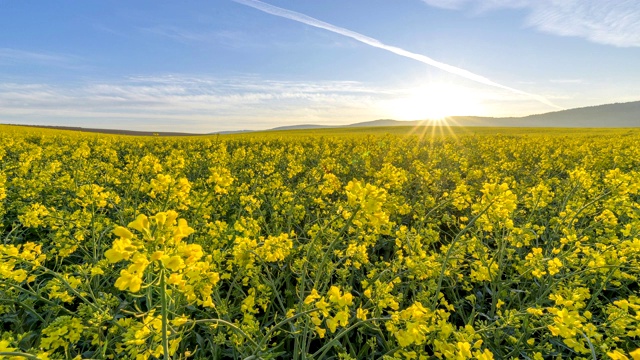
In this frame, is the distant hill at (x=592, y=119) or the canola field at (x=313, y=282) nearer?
the canola field at (x=313, y=282)

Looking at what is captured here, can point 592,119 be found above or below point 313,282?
above

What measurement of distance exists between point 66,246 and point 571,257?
4.55 m

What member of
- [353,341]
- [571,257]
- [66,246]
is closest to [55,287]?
[66,246]

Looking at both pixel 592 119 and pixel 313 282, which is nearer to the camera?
pixel 313 282

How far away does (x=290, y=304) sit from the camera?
3.63m

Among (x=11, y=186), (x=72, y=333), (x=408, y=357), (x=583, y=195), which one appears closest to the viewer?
(x=72, y=333)

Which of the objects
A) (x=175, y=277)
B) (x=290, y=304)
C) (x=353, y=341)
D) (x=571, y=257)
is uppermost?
(x=175, y=277)

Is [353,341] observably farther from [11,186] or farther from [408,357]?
[11,186]

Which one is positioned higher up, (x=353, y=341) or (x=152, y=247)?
(x=152, y=247)

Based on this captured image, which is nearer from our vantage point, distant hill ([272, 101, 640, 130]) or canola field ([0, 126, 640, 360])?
canola field ([0, 126, 640, 360])

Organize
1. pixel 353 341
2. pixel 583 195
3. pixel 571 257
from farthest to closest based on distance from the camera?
pixel 583 195, pixel 353 341, pixel 571 257

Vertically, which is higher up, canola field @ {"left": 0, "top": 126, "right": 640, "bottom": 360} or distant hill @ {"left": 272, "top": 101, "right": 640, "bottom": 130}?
distant hill @ {"left": 272, "top": 101, "right": 640, "bottom": 130}

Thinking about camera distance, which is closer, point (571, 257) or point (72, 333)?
point (72, 333)

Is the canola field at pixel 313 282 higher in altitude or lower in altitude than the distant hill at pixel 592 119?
lower
